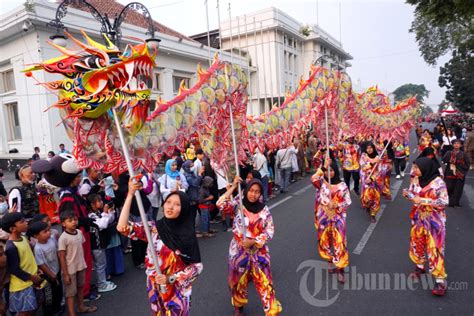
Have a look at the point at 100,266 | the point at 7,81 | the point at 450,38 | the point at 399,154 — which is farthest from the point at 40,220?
the point at 450,38

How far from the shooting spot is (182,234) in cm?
248

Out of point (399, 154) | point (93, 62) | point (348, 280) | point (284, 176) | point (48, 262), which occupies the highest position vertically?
point (93, 62)

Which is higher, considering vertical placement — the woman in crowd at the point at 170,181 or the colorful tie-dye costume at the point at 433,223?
the woman in crowd at the point at 170,181

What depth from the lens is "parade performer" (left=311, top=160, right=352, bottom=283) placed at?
4031mm

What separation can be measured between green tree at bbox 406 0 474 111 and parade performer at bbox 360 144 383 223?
310 centimetres

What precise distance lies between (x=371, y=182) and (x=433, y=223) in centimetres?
295

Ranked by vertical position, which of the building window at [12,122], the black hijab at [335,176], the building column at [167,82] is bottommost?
the black hijab at [335,176]

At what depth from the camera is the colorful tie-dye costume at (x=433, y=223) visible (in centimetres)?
359

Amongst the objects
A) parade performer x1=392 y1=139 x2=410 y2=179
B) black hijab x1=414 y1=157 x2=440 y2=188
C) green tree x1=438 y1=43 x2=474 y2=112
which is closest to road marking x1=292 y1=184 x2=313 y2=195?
parade performer x1=392 y1=139 x2=410 y2=179

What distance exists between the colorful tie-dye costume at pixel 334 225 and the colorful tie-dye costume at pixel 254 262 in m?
1.25

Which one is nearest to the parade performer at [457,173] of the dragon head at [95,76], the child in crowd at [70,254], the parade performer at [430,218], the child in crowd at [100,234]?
the parade performer at [430,218]

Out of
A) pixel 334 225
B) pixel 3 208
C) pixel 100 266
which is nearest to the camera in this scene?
pixel 100 266

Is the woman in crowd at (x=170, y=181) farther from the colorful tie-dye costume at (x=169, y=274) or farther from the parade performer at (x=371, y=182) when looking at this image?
the parade performer at (x=371, y=182)

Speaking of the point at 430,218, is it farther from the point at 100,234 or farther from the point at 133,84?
the point at 100,234
